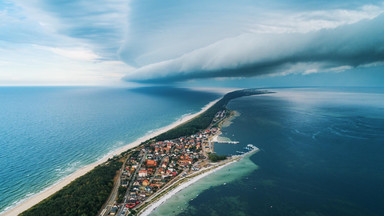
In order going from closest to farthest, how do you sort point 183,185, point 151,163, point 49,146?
point 183,185 → point 151,163 → point 49,146

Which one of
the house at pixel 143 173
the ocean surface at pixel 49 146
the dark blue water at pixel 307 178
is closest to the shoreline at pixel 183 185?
the dark blue water at pixel 307 178

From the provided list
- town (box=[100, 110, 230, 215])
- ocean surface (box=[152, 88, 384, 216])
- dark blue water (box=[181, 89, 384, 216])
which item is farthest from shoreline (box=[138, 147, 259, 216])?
dark blue water (box=[181, 89, 384, 216])

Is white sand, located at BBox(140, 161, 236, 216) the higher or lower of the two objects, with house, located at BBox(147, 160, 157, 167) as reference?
lower

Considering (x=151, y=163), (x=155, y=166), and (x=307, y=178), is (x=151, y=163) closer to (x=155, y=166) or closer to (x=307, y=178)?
(x=155, y=166)

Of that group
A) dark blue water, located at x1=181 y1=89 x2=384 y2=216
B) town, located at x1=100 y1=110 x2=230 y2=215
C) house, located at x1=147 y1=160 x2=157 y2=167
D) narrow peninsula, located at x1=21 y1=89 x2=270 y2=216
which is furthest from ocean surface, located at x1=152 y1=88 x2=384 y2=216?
house, located at x1=147 y1=160 x2=157 y2=167

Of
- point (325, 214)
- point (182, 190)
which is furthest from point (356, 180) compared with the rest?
point (182, 190)

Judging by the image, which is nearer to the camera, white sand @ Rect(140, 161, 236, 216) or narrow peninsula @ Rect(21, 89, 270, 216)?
narrow peninsula @ Rect(21, 89, 270, 216)

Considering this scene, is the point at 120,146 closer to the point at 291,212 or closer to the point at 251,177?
the point at 251,177

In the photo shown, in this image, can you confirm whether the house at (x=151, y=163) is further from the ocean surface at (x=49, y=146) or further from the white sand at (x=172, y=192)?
the ocean surface at (x=49, y=146)

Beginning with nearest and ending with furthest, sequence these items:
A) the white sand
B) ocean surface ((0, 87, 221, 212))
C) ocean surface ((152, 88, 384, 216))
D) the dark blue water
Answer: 1. the white sand
2. ocean surface ((152, 88, 384, 216))
3. the dark blue water
4. ocean surface ((0, 87, 221, 212))

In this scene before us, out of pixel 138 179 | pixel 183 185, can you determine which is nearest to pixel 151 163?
pixel 138 179

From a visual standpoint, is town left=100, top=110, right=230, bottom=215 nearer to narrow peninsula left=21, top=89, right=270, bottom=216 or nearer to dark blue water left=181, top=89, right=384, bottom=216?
narrow peninsula left=21, top=89, right=270, bottom=216

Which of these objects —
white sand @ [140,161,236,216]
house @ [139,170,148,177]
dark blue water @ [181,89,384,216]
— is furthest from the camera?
house @ [139,170,148,177]
